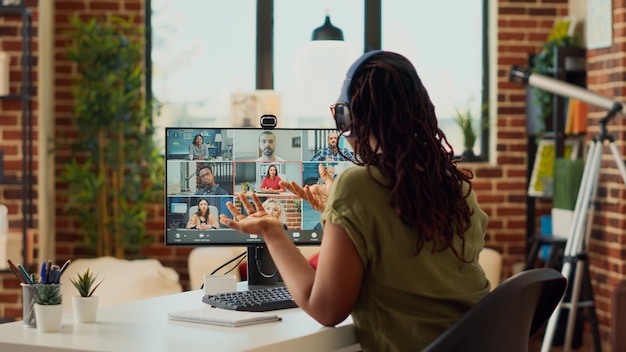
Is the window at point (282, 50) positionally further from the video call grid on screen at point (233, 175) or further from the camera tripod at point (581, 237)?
the video call grid on screen at point (233, 175)

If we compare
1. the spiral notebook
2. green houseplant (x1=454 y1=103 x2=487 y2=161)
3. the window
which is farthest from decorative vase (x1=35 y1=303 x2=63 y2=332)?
green houseplant (x1=454 y1=103 x2=487 y2=161)

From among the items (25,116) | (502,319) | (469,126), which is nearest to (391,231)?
(502,319)

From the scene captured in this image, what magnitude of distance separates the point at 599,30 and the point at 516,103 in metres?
0.79

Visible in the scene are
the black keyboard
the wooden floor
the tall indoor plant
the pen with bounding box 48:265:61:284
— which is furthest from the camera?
the tall indoor plant

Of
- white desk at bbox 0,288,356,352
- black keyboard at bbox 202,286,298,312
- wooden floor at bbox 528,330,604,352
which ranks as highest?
black keyboard at bbox 202,286,298,312

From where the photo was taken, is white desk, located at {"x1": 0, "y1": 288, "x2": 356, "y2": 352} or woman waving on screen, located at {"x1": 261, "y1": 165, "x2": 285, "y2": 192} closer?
white desk, located at {"x1": 0, "y1": 288, "x2": 356, "y2": 352}

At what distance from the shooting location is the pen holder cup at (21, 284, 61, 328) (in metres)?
2.06

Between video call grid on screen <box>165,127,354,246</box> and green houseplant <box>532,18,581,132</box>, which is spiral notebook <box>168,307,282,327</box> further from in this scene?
green houseplant <box>532,18,581,132</box>

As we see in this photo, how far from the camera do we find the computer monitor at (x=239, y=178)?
2.59 meters

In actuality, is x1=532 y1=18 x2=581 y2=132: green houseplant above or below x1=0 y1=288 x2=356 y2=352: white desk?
above

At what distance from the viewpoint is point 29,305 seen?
2.08 metres

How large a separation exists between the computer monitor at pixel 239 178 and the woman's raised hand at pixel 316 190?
2 cm

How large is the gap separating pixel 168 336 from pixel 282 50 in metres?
3.89

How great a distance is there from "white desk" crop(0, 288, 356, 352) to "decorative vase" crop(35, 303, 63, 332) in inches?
0.7
